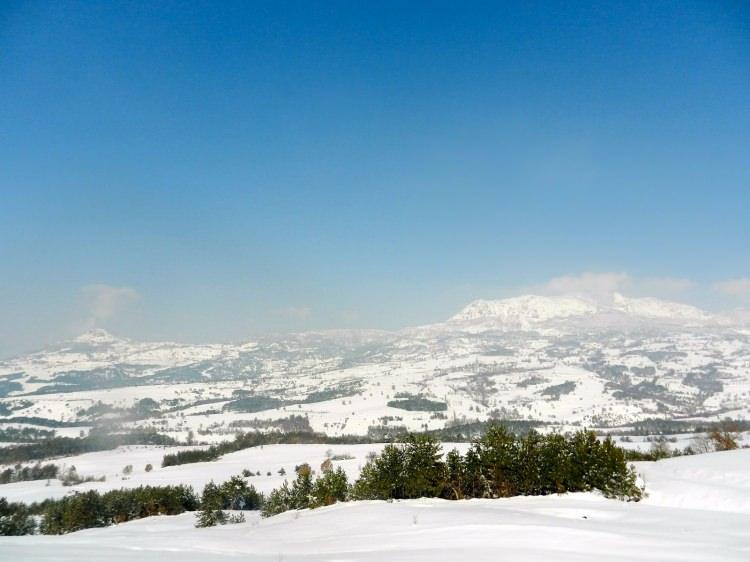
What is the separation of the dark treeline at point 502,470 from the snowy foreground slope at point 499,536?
2204 mm

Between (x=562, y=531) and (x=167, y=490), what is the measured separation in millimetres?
91646

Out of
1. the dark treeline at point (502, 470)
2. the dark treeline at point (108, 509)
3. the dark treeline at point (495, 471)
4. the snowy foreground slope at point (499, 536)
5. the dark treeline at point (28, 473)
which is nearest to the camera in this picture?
the snowy foreground slope at point (499, 536)

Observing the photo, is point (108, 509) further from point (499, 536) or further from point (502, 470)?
point (499, 536)

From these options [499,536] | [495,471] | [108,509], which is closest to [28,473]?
[108,509]

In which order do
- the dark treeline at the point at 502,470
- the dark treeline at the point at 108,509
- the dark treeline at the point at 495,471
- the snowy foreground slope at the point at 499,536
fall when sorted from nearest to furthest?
1. the snowy foreground slope at the point at 499,536
2. the dark treeline at the point at 502,470
3. the dark treeline at the point at 495,471
4. the dark treeline at the point at 108,509

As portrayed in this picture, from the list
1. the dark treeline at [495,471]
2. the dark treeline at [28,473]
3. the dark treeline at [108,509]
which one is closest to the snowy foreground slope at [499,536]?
the dark treeline at [495,471]

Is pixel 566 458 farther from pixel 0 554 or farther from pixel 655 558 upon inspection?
pixel 0 554

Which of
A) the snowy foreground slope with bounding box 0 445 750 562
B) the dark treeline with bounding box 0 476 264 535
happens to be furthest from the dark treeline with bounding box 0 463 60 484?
the snowy foreground slope with bounding box 0 445 750 562

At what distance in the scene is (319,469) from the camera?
146 meters

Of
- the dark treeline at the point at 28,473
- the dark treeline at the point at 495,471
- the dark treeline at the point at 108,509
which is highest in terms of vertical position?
the dark treeline at the point at 495,471

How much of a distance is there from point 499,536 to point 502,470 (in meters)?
20.8

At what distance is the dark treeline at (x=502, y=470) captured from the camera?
87.4 ft

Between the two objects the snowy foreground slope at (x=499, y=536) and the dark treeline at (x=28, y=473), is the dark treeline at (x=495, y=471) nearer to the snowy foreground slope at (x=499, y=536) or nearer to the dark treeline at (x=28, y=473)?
the snowy foreground slope at (x=499, y=536)

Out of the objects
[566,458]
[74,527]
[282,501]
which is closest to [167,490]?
[74,527]
